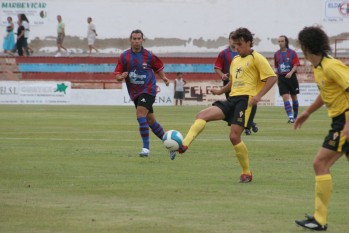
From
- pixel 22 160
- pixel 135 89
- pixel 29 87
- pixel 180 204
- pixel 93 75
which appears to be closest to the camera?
pixel 180 204

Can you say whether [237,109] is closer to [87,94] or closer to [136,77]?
[136,77]

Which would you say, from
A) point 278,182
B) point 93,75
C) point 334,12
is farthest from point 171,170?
point 334,12

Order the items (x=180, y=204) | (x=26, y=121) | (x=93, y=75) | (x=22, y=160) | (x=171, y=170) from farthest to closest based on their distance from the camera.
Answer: (x=93, y=75), (x=26, y=121), (x=22, y=160), (x=171, y=170), (x=180, y=204)

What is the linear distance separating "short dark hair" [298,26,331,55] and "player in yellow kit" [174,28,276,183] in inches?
146

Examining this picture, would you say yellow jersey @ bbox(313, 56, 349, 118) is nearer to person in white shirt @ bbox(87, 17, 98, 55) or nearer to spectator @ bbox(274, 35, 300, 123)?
spectator @ bbox(274, 35, 300, 123)

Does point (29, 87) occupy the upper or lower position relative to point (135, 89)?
lower

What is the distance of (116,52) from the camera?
5369 centimetres

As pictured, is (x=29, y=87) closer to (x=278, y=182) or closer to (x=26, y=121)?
(x=26, y=121)

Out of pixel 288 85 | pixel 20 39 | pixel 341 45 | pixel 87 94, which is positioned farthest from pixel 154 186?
pixel 341 45

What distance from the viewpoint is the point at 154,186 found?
12.3m

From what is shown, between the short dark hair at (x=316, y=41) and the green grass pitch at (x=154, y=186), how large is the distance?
68.4 inches

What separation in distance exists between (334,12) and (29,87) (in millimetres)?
19685

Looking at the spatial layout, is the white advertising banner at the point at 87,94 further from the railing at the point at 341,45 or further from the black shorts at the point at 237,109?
Answer: the black shorts at the point at 237,109

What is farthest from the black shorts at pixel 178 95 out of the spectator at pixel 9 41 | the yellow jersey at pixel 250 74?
the yellow jersey at pixel 250 74
